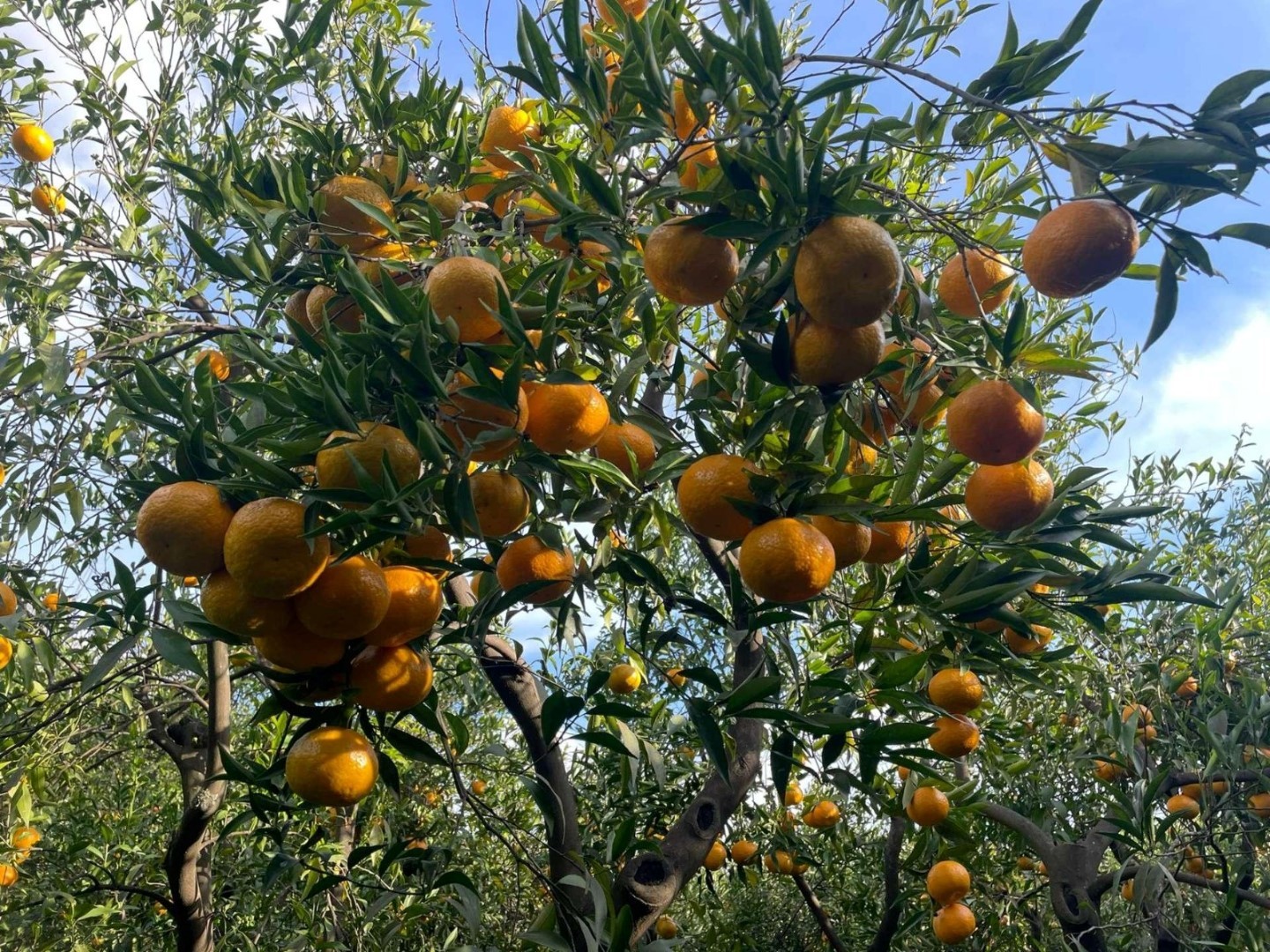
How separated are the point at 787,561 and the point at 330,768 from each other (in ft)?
2.48

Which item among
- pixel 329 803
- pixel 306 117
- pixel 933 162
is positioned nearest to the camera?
pixel 329 803

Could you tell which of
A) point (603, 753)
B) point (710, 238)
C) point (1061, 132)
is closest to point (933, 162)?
point (1061, 132)

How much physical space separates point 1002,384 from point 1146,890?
166 cm

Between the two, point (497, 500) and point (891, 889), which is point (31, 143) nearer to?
point (497, 500)

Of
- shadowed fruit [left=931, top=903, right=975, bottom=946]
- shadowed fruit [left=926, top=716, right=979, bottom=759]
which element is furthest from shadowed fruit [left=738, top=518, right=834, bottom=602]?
shadowed fruit [left=931, top=903, right=975, bottom=946]

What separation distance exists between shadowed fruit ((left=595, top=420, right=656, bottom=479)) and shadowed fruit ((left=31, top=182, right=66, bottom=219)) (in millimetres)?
2369

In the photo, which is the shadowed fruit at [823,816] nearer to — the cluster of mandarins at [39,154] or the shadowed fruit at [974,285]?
the shadowed fruit at [974,285]

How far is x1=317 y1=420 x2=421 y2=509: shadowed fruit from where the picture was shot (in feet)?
3.46

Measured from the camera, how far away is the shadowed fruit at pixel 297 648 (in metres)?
1.18

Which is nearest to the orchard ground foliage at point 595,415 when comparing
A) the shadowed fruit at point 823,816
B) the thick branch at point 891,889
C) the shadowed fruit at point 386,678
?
the shadowed fruit at point 386,678

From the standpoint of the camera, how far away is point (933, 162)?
2760mm

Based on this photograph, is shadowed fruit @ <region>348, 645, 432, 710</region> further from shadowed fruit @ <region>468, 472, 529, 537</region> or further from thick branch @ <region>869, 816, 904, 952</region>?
thick branch @ <region>869, 816, 904, 952</region>

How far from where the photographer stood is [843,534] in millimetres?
1351

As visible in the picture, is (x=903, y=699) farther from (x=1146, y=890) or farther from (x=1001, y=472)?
(x=1146, y=890)
